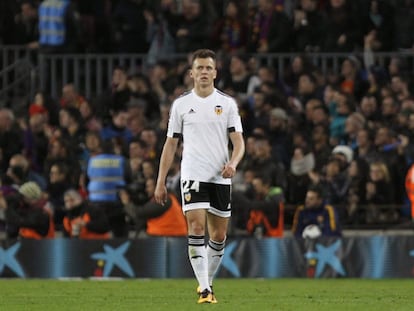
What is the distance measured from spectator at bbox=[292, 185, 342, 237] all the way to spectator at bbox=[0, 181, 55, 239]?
3.75 meters

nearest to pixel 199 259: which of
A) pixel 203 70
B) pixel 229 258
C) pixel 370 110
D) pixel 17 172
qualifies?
pixel 203 70

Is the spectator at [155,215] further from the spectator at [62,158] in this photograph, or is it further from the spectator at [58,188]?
the spectator at [62,158]

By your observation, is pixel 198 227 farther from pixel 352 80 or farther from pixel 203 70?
pixel 352 80

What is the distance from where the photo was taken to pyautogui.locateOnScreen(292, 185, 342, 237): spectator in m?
20.1

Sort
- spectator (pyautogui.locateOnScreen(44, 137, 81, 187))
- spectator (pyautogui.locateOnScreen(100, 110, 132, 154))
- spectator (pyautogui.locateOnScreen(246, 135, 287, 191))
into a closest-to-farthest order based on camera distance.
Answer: spectator (pyautogui.locateOnScreen(246, 135, 287, 191)), spectator (pyautogui.locateOnScreen(44, 137, 81, 187)), spectator (pyautogui.locateOnScreen(100, 110, 132, 154))

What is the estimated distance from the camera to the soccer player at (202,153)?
13273 mm

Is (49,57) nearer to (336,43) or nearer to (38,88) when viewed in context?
(38,88)

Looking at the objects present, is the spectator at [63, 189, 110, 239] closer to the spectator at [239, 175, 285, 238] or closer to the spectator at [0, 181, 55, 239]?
the spectator at [0, 181, 55, 239]

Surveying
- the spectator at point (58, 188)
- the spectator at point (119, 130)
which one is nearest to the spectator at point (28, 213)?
the spectator at point (58, 188)

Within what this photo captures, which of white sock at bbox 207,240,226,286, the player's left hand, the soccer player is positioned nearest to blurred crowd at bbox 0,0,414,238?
white sock at bbox 207,240,226,286

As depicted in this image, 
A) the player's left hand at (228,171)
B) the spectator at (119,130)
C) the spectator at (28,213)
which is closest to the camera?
the player's left hand at (228,171)

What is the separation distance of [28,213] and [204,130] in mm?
7729

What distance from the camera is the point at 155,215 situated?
66.3ft

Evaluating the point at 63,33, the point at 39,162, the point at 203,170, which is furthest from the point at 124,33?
the point at 203,170
